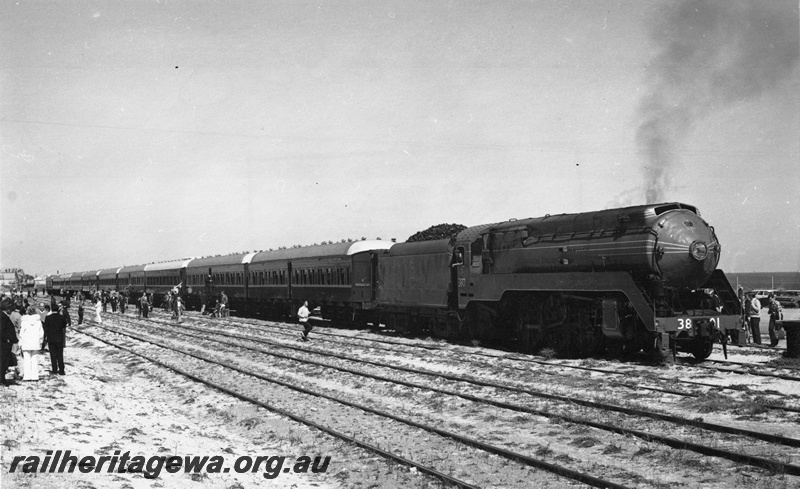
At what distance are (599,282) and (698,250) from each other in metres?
2.31

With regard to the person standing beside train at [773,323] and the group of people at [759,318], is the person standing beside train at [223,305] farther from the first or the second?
the person standing beside train at [773,323]

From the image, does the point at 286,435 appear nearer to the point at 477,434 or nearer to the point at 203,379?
the point at 477,434

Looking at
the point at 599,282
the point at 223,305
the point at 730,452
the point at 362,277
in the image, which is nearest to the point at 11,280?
the point at 223,305

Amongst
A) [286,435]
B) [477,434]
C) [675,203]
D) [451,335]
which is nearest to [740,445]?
[477,434]

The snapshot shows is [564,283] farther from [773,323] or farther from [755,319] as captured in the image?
[755,319]

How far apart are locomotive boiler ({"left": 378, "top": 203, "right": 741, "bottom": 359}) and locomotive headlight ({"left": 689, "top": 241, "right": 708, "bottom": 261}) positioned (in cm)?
2

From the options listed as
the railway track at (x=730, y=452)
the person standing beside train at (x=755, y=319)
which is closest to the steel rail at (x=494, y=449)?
the railway track at (x=730, y=452)

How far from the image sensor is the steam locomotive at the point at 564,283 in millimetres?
15930

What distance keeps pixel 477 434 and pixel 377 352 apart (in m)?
11.2

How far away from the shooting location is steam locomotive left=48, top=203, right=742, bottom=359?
1593cm

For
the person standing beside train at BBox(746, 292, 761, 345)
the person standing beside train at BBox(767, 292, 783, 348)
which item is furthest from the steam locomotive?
the person standing beside train at BBox(746, 292, 761, 345)

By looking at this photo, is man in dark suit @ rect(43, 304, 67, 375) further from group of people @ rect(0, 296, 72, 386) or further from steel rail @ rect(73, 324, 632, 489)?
steel rail @ rect(73, 324, 632, 489)

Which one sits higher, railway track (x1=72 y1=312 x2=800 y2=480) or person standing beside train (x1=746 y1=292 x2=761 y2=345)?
person standing beside train (x1=746 y1=292 x2=761 y2=345)

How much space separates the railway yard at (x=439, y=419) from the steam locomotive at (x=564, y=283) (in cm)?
93
